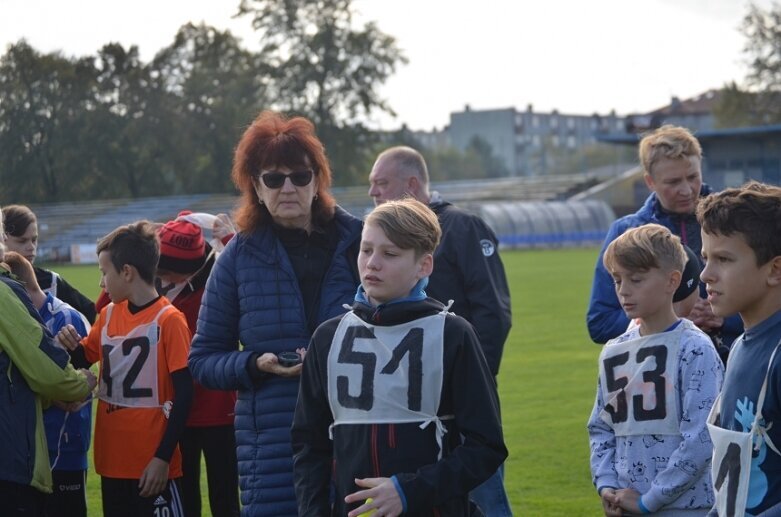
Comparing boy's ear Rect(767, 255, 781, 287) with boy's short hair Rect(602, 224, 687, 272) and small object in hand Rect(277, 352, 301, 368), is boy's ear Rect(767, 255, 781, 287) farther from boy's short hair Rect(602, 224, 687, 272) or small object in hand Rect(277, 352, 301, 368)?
small object in hand Rect(277, 352, 301, 368)

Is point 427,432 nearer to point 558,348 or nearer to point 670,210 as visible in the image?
point 670,210

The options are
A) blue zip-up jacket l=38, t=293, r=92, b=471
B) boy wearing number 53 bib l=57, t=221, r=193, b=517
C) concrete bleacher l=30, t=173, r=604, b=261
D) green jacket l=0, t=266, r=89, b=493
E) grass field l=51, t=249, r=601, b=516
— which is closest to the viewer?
green jacket l=0, t=266, r=89, b=493

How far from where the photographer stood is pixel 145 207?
5781 centimetres

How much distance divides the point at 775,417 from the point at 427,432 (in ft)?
3.52

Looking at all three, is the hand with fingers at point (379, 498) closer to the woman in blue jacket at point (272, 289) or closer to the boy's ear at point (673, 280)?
the woman in blue jacket at point (272, 289)

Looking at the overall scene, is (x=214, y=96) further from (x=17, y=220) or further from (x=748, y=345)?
(x=748, y=345)

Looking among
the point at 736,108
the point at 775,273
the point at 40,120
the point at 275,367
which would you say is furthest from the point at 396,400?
the point at 736,108

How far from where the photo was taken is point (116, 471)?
212 inches

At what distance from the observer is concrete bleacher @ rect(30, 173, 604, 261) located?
52719 millimetres

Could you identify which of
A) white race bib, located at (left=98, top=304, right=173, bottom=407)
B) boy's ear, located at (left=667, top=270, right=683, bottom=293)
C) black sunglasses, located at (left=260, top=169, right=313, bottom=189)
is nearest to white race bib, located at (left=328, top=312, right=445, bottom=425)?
boy's ear, located at (left=667, top=270, right=683, bottom=293)

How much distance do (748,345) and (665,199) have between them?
2273 millimetres

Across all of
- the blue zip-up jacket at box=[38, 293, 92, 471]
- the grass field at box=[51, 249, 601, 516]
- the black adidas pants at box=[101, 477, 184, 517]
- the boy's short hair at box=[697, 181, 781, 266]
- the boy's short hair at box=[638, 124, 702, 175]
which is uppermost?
the boy's short hair at box=[638, 124, 702, 175]

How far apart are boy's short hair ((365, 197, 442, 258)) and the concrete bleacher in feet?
139

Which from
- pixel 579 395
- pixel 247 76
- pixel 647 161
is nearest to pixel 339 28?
pixel 247 76
